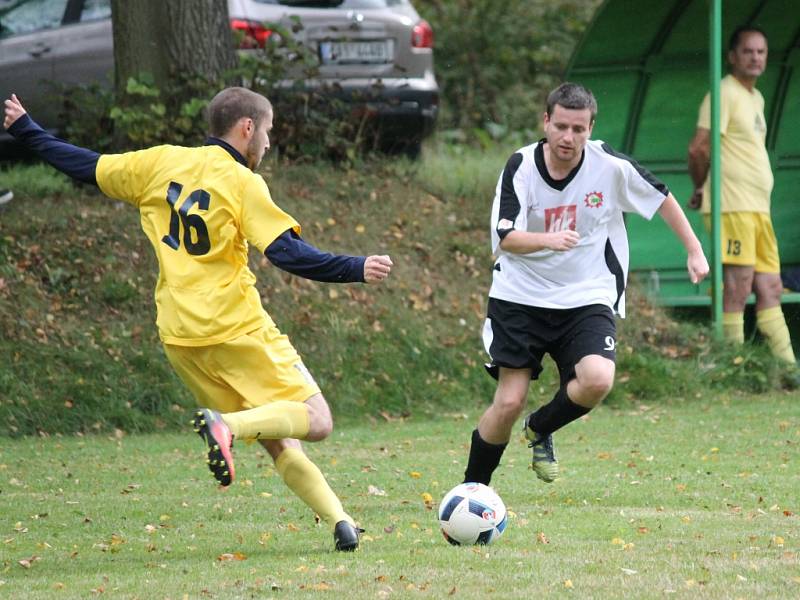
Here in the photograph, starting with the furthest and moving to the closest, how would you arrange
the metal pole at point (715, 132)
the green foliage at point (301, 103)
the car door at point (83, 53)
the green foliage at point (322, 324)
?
the car door at point (83, 53) < the green foliage at point (301, 103) < the metal pole at point (715, 132) < the green foliage at point (322, 324)

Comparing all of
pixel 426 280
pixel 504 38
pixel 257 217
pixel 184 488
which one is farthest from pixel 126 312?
pixel 504 38

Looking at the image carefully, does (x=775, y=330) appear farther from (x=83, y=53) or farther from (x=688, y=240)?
(x=83, y=53)

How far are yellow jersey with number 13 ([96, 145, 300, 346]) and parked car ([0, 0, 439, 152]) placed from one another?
7819 mm

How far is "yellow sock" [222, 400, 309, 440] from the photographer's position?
19.1 ft

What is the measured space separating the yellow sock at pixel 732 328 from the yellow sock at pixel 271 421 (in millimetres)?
7154

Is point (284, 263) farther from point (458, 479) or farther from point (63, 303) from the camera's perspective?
point (63, 303)

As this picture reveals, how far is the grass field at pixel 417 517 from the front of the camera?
17.8 ft

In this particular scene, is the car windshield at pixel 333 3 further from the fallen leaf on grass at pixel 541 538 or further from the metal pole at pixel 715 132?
the fallen leaf on grass at pixel 541 538

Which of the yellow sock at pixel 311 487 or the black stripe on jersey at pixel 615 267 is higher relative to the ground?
the black stripe on jersey at pixel 615 267

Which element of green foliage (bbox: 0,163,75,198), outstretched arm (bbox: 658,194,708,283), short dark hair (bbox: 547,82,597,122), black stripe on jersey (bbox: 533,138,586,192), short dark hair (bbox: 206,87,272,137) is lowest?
green foliage (bbox: 0,163,75,198)

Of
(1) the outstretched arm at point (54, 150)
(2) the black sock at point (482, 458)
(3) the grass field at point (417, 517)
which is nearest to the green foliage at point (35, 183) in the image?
(3) the grass field at point (417, 517)

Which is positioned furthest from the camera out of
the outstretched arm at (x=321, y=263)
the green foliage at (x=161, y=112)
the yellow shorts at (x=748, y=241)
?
the green foliage at (x=161, y=112)

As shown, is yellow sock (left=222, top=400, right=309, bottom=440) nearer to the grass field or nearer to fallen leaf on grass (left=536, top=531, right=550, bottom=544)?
the grass field

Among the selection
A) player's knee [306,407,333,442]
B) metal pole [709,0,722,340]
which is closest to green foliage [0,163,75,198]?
metal pole [709,0,722,340]
